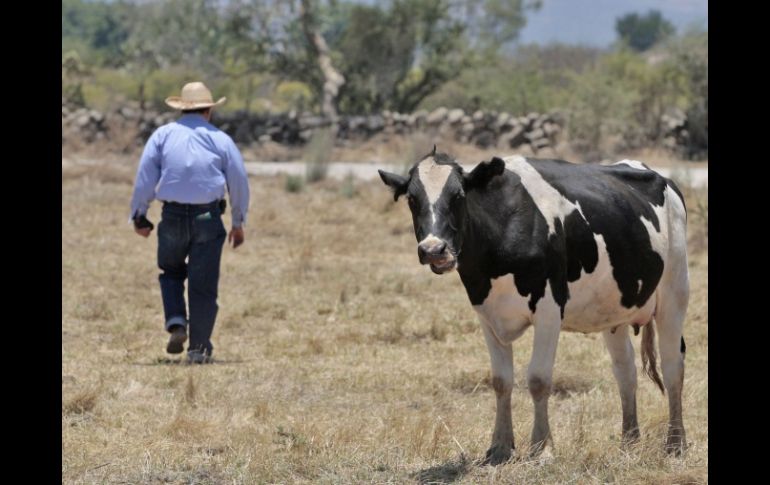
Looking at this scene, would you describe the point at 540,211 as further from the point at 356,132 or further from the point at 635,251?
the point at 356,132

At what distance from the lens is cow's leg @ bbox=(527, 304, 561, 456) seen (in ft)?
22.1

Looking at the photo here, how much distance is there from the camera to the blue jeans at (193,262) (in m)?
10.4

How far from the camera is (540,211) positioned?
685cm

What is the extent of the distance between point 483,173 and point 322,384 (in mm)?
3315

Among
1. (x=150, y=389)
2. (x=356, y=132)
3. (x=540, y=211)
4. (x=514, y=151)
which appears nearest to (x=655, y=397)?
(x=540, y=211)

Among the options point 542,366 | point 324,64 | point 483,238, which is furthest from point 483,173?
point 324,64

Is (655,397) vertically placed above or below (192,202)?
below

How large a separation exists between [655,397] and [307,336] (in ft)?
11.5

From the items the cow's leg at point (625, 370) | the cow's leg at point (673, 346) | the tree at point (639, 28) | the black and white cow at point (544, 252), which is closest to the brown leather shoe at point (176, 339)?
the cow's leg at point (625, 370)

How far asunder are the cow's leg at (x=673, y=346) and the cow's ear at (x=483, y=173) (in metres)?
1.53

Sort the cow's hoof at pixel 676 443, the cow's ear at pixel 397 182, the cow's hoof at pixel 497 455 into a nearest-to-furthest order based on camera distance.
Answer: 1. the cow's ear at pixel 397 182
2. the cow's hoof at pixel 497 455
3. the cow's hoof at pixel 676 443

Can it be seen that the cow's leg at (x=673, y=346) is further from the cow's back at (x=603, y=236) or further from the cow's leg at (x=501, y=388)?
the cow's leg at (x=501, y=388)

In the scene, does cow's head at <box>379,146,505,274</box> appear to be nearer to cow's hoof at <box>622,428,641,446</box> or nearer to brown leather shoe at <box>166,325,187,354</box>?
cow's hoof at <box>622,428,641,446</box>
